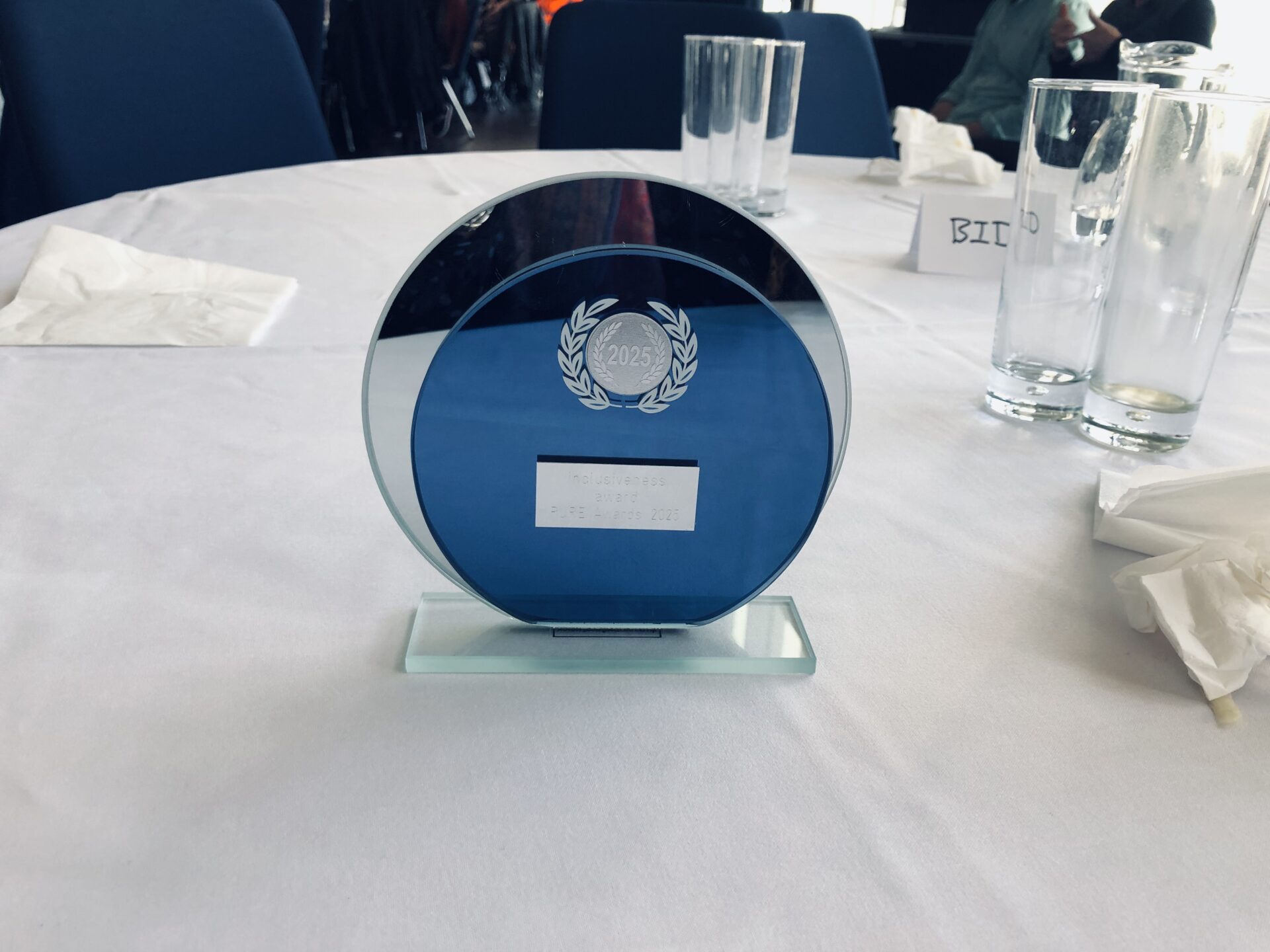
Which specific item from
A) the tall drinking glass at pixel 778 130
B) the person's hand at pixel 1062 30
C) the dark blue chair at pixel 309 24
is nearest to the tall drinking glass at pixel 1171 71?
the tall drinking glass at pixel 778 130

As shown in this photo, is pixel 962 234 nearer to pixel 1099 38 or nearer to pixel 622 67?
pixel 622 67

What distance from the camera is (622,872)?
31 cm

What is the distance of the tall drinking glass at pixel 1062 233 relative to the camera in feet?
1.92

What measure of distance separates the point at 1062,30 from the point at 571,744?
3.49 m

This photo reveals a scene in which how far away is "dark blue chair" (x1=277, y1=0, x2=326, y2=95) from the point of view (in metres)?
2.33

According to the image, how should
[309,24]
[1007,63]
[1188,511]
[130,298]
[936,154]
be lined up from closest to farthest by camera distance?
[1188,511] < [130,298] < [936,154] < [309,24] < [1007,63]

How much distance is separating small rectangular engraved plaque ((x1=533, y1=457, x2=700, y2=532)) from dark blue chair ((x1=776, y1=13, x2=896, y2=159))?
1567 millimetres

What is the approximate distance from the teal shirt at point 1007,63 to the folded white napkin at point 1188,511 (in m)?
3.07

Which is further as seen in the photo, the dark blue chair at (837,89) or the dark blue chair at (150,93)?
the dark blue chair at (837,89)

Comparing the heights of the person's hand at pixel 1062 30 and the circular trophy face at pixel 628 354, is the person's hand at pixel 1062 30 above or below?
below

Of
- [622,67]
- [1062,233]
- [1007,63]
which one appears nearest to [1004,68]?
[1007,63]

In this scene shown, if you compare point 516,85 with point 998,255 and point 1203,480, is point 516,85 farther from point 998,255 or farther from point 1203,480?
point 1203,480

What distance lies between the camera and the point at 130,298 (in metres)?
0.82

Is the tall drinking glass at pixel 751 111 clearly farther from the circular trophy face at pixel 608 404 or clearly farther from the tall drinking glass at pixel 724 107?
the circular trophy face at pixel 608 404
